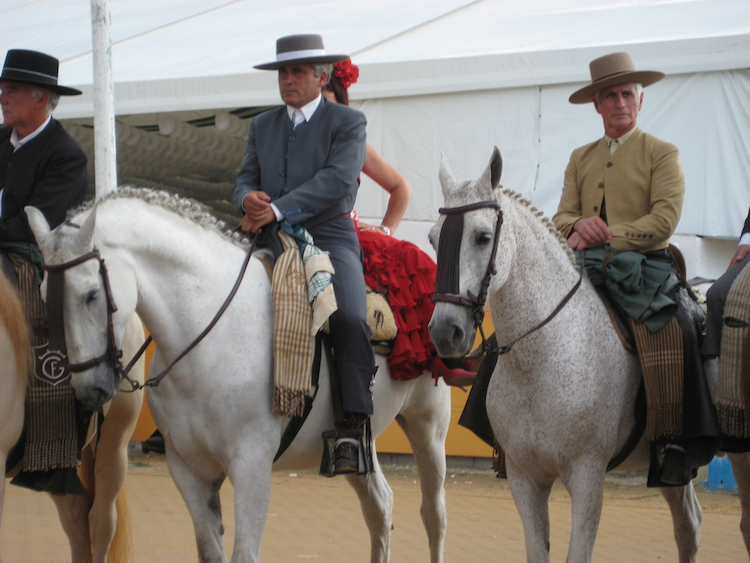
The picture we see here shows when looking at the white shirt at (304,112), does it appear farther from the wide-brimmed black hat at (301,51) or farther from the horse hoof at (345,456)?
the horse hoof at (345,456)

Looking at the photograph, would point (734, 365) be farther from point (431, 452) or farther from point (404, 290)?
point (431, 452)

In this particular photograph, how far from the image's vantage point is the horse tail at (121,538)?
15.8 feet

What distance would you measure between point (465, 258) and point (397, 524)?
4147 millimetres

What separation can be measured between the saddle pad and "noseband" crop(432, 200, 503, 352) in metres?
1.18

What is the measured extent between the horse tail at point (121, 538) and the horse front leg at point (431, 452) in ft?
5.37

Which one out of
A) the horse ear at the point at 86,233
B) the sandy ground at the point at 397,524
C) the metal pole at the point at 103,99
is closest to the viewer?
the horse ear at the point at 86,233

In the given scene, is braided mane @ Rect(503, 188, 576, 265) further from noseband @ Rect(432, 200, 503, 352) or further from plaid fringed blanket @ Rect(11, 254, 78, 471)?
plaid fringed blanket @ Rect(11, 254, 78, 471)

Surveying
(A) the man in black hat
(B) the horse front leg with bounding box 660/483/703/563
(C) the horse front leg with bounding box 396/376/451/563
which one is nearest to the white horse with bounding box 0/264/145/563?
(A) the man in black hat

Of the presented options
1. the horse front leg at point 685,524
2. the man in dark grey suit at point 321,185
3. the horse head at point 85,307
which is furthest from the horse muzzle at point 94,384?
the horse front leg at point 685,524

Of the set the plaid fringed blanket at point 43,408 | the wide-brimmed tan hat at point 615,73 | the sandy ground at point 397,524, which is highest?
the wide-brimmed tan hat at point 615,73

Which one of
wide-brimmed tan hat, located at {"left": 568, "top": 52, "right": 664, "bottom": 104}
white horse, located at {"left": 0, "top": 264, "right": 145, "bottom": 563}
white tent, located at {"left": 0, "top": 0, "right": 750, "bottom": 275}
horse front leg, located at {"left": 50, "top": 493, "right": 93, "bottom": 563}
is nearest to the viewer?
wide-brimmed tan hat, located at {"left": 568, "top": 52, "right": 664, "bottom": 104}

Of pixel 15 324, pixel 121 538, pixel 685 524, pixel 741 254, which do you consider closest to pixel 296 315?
pixel 15 324

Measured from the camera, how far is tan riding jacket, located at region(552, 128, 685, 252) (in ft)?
13.6

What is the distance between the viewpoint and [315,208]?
13.9ft
